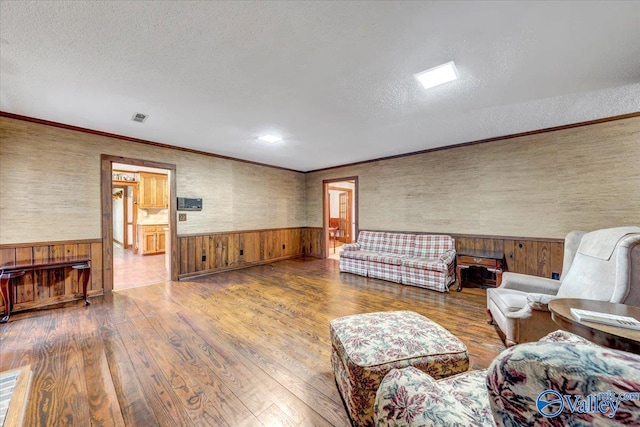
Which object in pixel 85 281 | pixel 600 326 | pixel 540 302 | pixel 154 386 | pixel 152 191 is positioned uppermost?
pixel 152 191

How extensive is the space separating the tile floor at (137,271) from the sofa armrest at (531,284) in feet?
17.0

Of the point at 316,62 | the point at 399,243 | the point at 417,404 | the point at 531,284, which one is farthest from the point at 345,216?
the point at 417,404

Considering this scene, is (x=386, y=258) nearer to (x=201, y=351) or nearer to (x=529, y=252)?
(x=529, y=252)

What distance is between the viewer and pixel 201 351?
2.21 meters

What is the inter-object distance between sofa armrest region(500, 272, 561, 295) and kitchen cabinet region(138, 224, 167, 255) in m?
8.13

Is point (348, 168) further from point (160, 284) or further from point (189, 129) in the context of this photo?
→ point (160, 284)

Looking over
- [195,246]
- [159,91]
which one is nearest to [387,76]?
[159,91]

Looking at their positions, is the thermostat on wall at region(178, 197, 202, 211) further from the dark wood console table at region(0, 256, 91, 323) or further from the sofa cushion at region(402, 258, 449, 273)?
the sofa cushion at region(402, 258, 449, 273)

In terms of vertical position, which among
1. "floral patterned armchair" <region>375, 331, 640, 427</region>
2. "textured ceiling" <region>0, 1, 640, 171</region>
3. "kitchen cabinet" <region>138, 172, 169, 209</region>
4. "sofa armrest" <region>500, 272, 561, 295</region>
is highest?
"textured ceiling" <region>0, 1, 640, 171</region>

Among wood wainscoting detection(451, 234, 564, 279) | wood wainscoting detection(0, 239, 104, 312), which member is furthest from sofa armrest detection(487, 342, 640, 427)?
wood wainscoting detection(0, 239, 104, 312)

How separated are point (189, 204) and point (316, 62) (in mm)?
3792

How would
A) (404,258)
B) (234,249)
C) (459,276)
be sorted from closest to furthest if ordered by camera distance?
1. (459,276)
2. (404,258)
3. (234,249)

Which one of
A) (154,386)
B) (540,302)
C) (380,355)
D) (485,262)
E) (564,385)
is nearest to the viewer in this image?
(564,385)

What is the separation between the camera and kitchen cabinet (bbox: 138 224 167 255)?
7.04m
